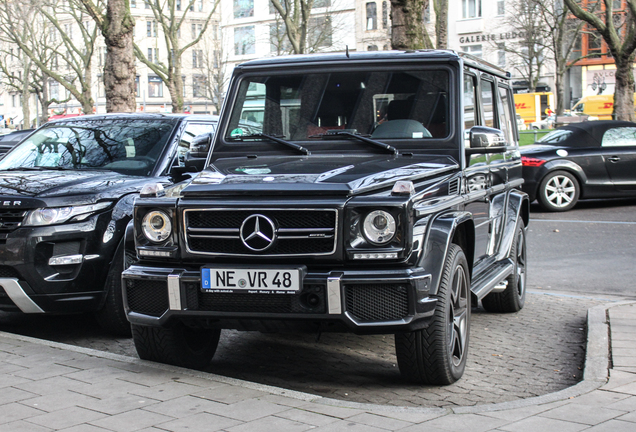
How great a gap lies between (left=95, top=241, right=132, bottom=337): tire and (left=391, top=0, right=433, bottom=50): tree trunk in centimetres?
1080

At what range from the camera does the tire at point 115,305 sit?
20.4 feet

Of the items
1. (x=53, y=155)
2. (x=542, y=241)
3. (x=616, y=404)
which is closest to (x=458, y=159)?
(x=616, y=404)

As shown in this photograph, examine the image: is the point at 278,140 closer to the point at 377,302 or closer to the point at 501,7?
the point at 377,302

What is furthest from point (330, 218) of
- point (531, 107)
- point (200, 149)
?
point (531, 107)

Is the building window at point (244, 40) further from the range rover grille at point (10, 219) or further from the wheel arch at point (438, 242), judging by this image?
the wheel arch at point (438, 242)

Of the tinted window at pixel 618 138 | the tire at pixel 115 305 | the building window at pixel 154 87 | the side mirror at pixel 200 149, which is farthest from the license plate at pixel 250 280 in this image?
the building window at pixel 154 87

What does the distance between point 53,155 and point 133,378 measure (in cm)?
328

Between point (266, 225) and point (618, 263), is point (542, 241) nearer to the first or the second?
point (618, 263)

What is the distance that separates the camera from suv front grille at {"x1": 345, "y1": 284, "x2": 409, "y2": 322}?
14.3 ft

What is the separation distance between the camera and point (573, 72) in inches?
2594

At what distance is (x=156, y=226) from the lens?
15.7ft

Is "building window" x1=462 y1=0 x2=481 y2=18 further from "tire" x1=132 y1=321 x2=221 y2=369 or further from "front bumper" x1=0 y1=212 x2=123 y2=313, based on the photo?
"tire" x1=132 y1=321 x2=221 y2=369

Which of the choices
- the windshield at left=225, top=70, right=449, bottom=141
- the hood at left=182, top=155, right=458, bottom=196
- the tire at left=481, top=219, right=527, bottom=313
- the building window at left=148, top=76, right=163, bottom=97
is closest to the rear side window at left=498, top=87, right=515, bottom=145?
the tire at left=481, top=219, right=527, bottom=313

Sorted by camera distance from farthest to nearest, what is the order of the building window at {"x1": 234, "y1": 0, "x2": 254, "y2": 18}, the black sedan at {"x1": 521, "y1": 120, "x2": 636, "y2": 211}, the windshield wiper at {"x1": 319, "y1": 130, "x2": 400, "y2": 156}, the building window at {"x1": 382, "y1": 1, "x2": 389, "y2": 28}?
1. the building window at {"x1": 234, "y1": 0, "x2": 254, "y2": 18}
2. the building window at {"x1": 382, "y1": 1, "x2": 389, "y2": 28}
3. the black sedan at {"x1": 521, "y1": 120, "x2": 636, "y2": 211}
4. the windshield wiper at {"x1": 319, "y1": 130, "x2": 400, "y2": 156}
